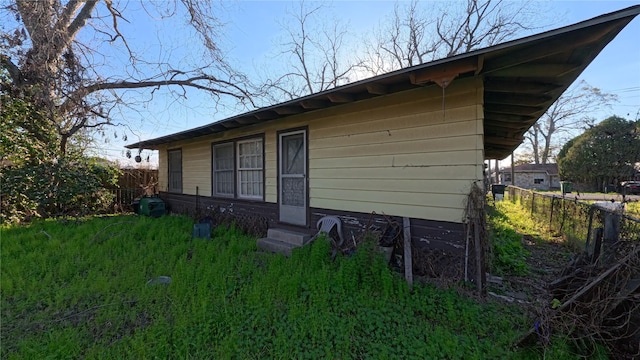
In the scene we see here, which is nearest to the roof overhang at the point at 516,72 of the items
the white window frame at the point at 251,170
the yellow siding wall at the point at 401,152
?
the yellow siding wall at the point at 401,152

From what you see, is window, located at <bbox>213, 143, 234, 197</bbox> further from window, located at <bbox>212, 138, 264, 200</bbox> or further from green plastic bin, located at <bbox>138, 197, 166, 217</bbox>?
green plastic bin, located at <bbox>138, 197, 166, 217</bbox>

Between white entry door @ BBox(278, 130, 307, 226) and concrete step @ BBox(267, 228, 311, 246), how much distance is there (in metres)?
0.28

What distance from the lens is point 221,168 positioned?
23.2ft

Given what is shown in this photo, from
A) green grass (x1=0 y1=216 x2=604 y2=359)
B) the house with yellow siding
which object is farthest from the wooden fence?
the house with yellow siding

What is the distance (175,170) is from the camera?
9078 mm

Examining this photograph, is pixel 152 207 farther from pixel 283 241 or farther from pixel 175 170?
pixel 283 241

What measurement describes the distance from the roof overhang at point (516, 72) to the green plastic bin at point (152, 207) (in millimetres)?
6310

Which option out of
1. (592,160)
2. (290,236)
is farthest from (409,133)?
(592,160)

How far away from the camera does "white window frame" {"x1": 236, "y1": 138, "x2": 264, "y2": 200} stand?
592 cm

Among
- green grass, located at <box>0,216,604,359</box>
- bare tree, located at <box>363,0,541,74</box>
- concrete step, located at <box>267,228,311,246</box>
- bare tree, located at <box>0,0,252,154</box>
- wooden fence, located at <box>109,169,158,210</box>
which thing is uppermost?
bare tree, located at <box>363,0,541,74</box>

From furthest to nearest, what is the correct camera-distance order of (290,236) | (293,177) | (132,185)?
(132,185)
(293,177)
(290,236)

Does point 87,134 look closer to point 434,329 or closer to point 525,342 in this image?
point 434,329

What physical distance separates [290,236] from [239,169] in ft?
8.16

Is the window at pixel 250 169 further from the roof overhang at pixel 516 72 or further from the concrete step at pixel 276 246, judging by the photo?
the roof overhang at pixel 516 72
